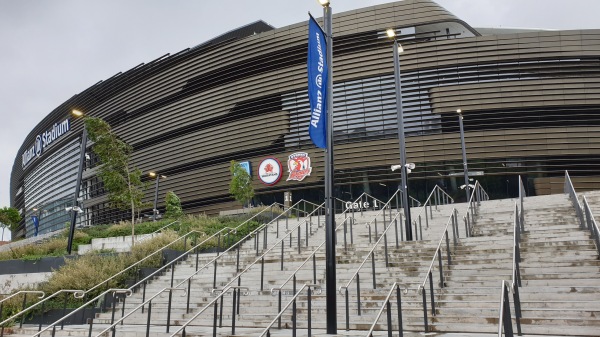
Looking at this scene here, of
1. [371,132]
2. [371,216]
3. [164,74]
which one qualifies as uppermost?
[164,74]

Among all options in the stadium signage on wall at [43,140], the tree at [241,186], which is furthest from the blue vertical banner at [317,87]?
the stadium signage on wall at [43,140]

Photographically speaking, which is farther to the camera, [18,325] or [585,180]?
[585,180]

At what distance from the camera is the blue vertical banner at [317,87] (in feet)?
26.4

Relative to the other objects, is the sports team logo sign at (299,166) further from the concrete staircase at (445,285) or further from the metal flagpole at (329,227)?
the metal flagpole at (329,227)

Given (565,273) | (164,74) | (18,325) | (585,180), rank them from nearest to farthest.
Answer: (565,273) < (18,325) < (585,180) < (164,74)

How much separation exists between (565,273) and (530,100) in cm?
2420

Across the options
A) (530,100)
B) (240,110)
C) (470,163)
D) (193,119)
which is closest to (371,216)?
(470,163)

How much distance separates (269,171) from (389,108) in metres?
9.60

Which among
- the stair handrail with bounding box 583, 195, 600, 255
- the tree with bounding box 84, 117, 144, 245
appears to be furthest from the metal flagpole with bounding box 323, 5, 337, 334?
the tree with bounding box 84, 117, 144, 245

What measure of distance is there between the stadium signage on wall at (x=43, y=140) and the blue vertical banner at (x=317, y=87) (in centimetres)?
5281

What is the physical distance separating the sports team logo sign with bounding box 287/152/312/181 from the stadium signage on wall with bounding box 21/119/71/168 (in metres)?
33.3

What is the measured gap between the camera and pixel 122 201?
20.3 metres

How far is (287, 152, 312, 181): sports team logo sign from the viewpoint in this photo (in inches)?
1281

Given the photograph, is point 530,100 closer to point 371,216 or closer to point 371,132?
point 371,132
